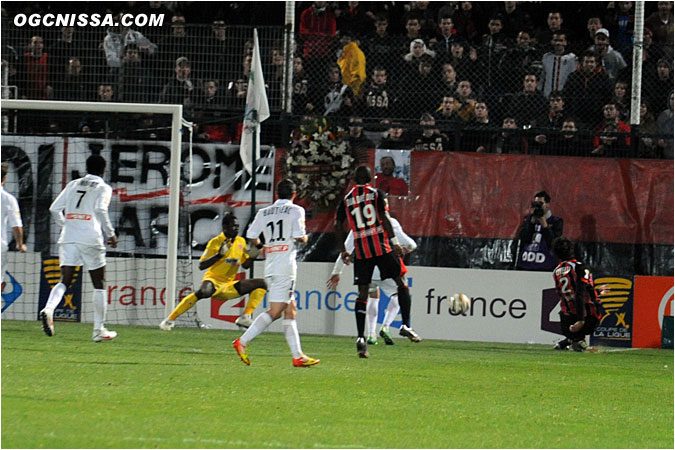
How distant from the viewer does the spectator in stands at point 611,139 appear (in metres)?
17.7

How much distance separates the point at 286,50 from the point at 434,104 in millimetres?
2384

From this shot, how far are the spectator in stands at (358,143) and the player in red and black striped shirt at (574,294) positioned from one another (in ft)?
11.1

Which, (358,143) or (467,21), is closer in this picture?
(358,143)

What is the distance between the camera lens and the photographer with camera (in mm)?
17406

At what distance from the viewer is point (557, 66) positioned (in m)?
A: 17.7

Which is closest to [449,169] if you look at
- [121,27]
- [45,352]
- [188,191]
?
[188,191]

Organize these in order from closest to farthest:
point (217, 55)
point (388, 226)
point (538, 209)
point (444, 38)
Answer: point (388, 226) < point (538, 209) < point (217, 55) < point (444, 38)

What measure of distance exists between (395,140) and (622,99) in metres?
3.49

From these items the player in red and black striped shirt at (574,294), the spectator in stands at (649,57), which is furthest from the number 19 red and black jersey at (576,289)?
the spectator in stands at (649,57)

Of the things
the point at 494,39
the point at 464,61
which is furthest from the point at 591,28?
the point at 464,61

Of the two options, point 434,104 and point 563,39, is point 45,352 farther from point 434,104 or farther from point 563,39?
point 563,39

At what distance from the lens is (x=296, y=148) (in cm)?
1795

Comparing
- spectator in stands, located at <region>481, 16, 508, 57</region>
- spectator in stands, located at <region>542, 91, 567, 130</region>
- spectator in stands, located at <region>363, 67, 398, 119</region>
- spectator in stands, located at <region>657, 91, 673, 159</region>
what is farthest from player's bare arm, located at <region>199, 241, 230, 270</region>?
spectator in stands, located at <region>657, 91, 673, 159</region>

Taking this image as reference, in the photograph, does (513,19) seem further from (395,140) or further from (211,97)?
(211,97)
